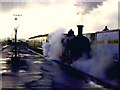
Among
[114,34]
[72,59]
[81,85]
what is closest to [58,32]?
[72,59]

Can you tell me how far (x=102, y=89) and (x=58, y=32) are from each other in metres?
23.8

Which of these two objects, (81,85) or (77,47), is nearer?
(81,85)

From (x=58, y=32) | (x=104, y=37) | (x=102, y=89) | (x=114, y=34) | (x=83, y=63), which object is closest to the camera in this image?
(x=102, y=89)

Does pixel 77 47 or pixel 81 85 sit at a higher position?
pixel 77 47

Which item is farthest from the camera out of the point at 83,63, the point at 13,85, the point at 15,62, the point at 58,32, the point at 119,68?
the point at 58,32

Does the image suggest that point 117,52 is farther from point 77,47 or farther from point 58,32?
point 58,32

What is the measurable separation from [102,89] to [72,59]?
14678 mm

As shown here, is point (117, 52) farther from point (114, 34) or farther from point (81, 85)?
point (81, 85)

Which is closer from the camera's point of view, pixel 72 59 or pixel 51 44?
pixel 72 59

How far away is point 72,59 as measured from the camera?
28750 mm

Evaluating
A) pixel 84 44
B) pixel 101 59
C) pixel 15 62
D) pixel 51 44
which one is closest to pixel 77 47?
pixel 84 44

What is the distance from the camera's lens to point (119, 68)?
64.1 ft

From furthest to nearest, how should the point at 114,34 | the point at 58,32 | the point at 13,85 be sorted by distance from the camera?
the point at 58,32 < the point at 114,34 < the point at 13,85

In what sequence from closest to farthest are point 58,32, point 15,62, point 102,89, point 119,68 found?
point 102,89, point 119,68, point 15,62, point 58,32
